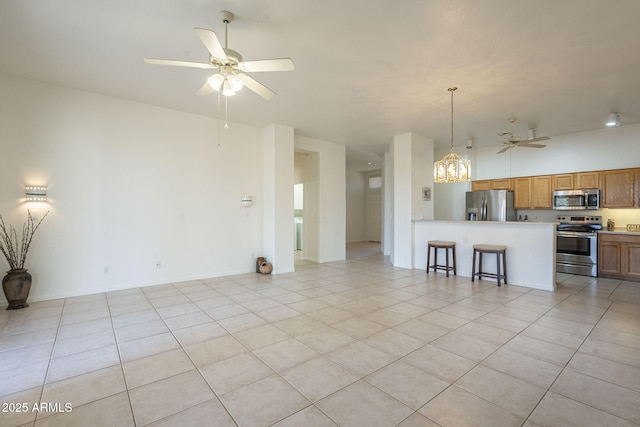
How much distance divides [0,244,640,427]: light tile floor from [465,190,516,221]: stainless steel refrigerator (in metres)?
2.63

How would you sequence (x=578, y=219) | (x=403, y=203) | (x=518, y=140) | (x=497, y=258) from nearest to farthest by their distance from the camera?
1. (x=497, y=258)
2. (x=518, y=140)
3. (x=578, y=219)
4. (x=403, y=203)

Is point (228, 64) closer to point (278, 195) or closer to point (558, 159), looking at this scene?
point (278, 195)

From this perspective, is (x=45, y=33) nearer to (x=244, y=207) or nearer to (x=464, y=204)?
(x=244, y=207)

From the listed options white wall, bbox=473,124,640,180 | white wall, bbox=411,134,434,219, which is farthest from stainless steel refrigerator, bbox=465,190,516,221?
white wall, bbox=411,134,434,219

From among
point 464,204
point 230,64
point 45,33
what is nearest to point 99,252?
point 45,33

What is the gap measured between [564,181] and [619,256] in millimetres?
1747

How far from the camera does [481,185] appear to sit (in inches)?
292

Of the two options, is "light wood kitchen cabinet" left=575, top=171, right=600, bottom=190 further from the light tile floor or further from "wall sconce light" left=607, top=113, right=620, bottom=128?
the light tile floor

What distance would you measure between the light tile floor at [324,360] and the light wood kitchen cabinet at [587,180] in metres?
2.61

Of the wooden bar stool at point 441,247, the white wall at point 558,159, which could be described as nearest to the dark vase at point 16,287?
the wooden bar stool at point 441,247

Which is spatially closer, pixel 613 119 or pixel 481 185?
pixel 613 119

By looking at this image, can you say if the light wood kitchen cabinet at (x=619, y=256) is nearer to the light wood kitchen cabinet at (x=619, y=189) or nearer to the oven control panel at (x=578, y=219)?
the oven control panel at (x=578, y=219)

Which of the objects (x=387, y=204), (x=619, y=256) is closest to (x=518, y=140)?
(x=619, y=256)

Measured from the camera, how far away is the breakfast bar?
4.68 metres
